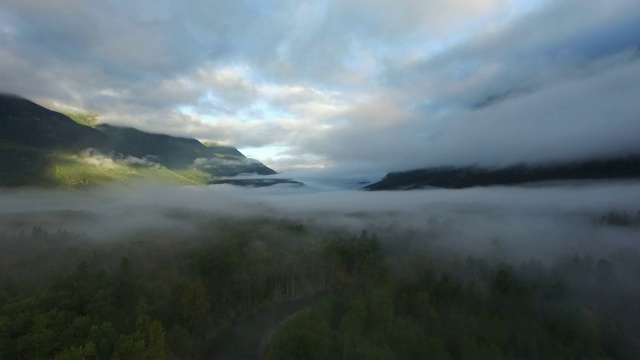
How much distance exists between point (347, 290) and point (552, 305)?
1042 inches

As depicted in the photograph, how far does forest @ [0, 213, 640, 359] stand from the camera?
31391mm

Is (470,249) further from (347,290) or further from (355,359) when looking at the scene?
(355,359)

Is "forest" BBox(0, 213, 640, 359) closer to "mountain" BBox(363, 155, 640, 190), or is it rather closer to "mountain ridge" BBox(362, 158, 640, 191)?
"mountain ridge" BBox(362, 158, 640, 191)

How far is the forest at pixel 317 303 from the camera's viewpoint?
103ft

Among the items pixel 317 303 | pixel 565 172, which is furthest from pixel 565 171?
pixel 317 303

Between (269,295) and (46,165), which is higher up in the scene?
(46,165)

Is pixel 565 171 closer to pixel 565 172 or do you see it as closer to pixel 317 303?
pixel 565 172

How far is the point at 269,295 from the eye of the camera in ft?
191

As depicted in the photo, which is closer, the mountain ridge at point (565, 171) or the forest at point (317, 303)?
the forest at point (317, 303)

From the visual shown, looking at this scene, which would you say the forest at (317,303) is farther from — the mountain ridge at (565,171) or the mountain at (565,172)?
the mountain at (565,172)

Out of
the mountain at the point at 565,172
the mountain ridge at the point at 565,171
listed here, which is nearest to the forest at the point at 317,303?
the mountain ridge at the point at 565,171

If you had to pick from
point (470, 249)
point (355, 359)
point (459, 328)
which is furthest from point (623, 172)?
point (355, 359)

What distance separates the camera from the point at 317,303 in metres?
47.8

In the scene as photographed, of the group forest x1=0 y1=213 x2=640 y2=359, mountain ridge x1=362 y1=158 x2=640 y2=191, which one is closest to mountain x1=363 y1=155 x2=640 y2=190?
mountain ridge x1=362 y1=158 x2=640 y2=191
